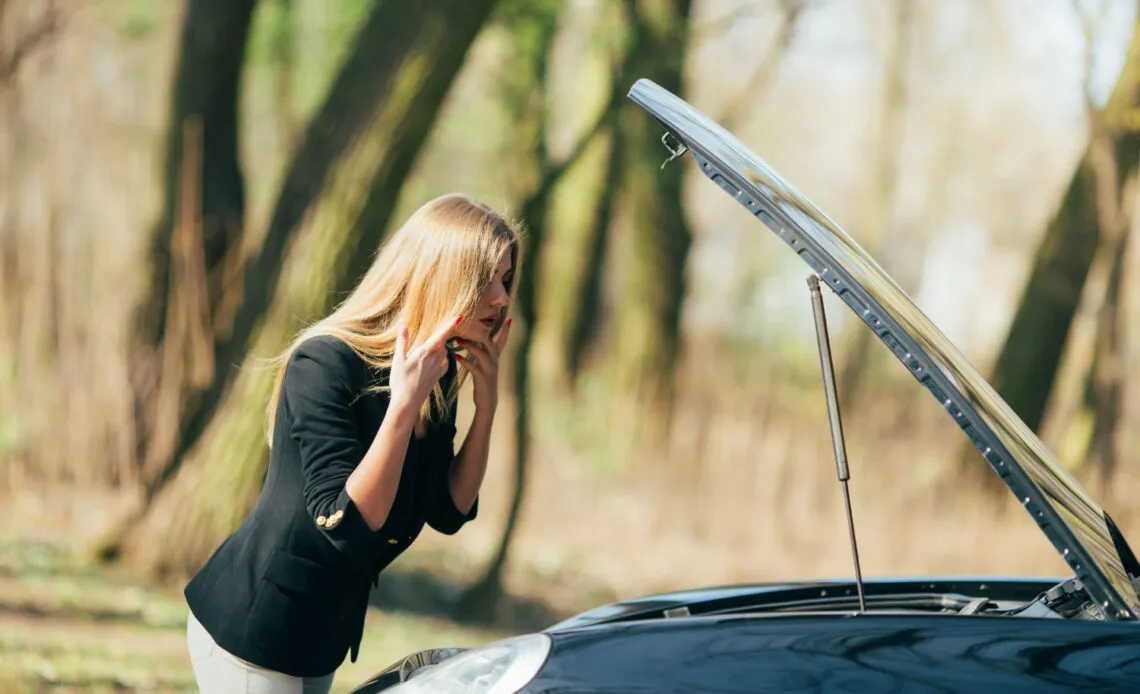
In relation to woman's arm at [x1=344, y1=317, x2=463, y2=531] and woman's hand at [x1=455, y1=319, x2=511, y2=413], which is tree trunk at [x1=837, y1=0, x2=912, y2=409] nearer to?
woman's hand at [x1=455, y1=319, x2=511, y2=413]

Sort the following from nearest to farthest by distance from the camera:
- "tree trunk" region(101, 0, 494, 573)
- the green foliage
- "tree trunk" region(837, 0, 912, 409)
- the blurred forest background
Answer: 1. "tree trunk" region(101, 0, 494, 573)
2. the blurred forest background
3. the green foliage
4. "tree trunk" region(837, 0, 912, 409)

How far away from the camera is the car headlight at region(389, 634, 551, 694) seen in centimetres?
217

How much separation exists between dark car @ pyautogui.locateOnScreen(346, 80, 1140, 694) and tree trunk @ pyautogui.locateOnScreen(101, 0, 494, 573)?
4290 millimetres

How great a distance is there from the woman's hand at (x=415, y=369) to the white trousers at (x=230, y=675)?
65cm

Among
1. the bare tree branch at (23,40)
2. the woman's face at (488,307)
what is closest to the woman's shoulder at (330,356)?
the woman's face at (488,307)

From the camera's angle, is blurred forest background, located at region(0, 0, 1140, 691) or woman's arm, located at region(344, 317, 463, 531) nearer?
woman's arm, located at region(344, 317, 463, 531)

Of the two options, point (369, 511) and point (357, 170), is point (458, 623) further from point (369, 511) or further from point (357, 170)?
point (369, 511)

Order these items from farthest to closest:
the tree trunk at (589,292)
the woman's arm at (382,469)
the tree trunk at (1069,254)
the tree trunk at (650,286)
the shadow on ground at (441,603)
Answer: the tree trunk at (589,292)
the tree trunk at (650,286)
the tree trunk at (1069,254)
the shadow on ground at (441,603)
the woman's arm at (382,469)

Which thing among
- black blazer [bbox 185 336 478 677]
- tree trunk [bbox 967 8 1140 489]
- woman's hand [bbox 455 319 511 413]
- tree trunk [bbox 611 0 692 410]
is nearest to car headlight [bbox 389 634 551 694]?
black blazer [bbox 185 336 478 677]

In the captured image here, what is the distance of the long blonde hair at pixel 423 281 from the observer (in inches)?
104

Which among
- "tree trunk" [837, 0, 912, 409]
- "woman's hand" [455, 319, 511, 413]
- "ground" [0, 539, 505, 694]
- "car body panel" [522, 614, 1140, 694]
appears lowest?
"ground" [0, 539, 505, 694]

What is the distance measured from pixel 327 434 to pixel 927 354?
120cm

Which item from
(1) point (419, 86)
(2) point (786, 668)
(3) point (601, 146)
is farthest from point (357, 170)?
(3) point (601, 146)

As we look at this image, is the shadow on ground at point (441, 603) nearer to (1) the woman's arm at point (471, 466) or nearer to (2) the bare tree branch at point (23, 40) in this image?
(1) the woman's arm at point (471, 466)
